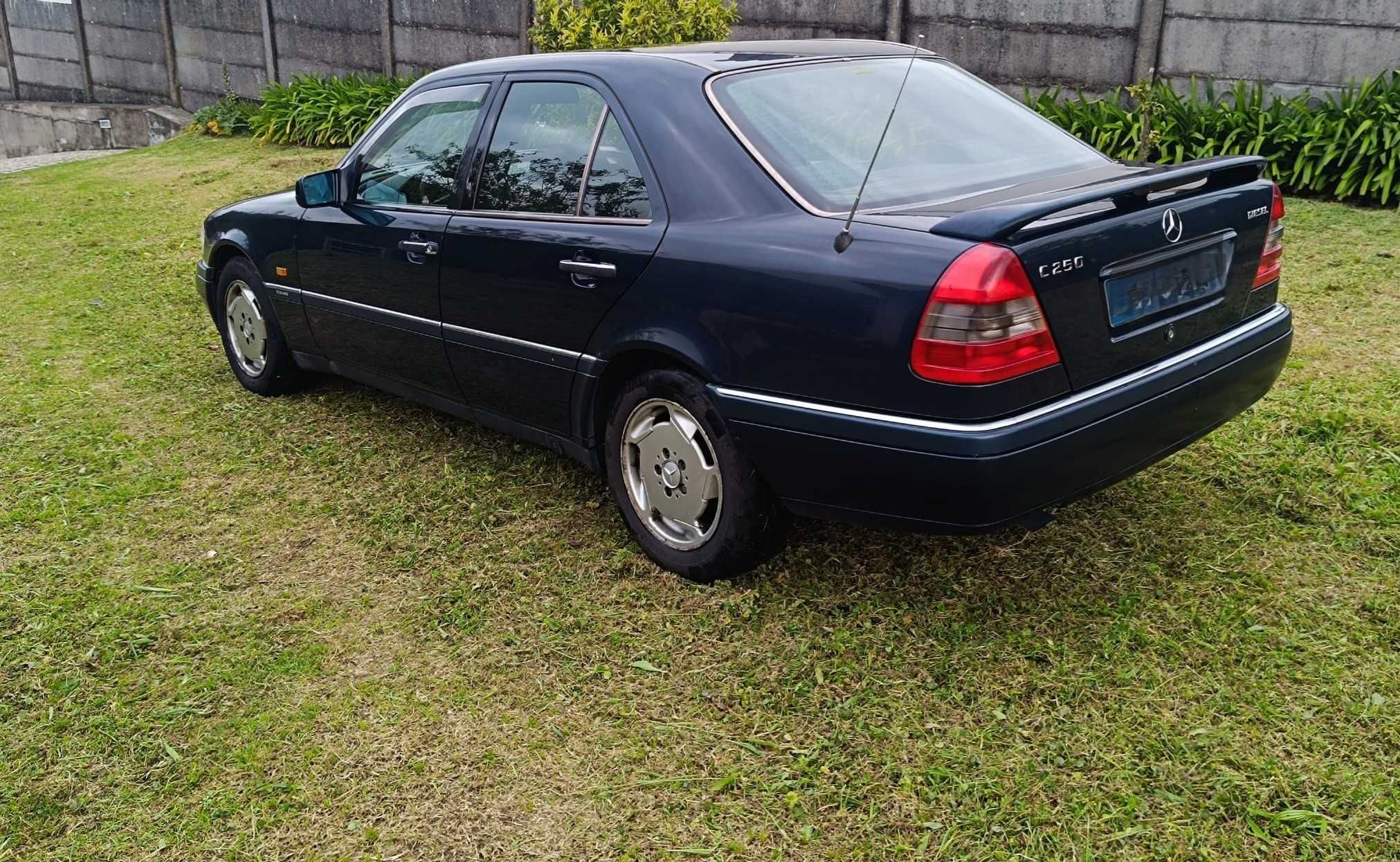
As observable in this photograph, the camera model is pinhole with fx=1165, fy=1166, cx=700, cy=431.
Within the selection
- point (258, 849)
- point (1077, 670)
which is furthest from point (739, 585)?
point (258, 849)

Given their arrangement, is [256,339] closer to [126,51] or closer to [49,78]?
[126,51]

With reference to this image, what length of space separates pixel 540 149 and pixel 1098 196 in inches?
74.8

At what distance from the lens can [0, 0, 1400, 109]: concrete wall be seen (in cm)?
791

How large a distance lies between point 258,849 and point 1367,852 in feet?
7.98

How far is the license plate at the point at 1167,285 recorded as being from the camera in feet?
10.00

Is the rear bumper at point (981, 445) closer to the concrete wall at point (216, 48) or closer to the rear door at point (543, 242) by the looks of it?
the rear door at point (543, 242)

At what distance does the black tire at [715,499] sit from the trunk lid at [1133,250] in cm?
88

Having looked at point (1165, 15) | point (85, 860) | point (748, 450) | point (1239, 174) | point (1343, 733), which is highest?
point (1165, 15)

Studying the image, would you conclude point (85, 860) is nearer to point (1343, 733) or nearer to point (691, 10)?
point (1343, 733)

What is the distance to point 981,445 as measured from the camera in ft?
9.33

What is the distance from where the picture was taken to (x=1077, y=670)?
3.14 meters

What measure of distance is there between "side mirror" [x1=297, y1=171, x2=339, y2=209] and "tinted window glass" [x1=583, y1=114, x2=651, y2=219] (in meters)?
1.53

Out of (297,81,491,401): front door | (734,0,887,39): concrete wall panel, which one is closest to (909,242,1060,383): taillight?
(297,81,491,401): front door

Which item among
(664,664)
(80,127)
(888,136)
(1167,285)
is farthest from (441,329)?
(80,127)
